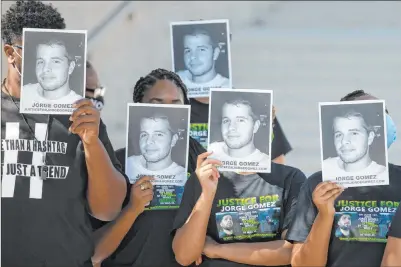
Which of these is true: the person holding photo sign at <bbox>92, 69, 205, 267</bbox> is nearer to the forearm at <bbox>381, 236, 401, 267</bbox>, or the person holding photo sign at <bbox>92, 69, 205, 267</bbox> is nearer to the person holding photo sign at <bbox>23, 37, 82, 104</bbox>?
the person holding photo sign at <bbox>23, 37, 82, 104</bbox>

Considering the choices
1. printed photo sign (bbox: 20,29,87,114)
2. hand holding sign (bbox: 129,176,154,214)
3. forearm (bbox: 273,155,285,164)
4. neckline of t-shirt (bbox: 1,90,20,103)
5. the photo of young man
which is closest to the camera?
printed photo sign (bbox: 20,29,87,114)

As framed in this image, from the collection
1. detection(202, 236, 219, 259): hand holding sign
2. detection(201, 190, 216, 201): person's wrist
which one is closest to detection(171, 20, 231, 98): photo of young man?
detection(201, 190, 216, 201): person's wrist

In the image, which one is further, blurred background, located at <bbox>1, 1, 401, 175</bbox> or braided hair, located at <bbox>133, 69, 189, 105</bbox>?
blurred background, located at <bbox>1, 1, 401, 175</bbox>

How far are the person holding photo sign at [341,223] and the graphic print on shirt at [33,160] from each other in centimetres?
96

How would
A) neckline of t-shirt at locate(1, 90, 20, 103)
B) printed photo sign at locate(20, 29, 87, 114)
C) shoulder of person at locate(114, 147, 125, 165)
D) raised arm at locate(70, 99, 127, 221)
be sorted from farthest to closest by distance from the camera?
shoulder of person at locate(114, 147, 125, 165)
neckline of t-shirt at locate(1, 90, 20, 103)
printed photo sign at locate(20, 29, 87, 114)
raised arm at locate(70, 99, 127, 221)

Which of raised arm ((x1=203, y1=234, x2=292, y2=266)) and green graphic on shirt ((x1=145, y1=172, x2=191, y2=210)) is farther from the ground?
green graphic on shirt ((x1=145, y1=172, x2=191, y2=210))

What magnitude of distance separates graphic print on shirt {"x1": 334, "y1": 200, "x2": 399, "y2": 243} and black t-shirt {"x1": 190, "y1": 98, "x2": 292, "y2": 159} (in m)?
0.73

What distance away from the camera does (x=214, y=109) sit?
326 centimetres

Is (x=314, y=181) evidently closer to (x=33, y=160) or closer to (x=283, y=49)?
(x=283, y=49)

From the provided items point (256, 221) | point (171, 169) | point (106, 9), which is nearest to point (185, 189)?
point (171, 169)

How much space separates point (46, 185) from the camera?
3150 mm

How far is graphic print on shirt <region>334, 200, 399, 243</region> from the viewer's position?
3.15 metres

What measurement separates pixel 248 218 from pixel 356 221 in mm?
430

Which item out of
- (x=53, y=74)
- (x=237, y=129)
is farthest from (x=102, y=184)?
(x=237, y=129)
